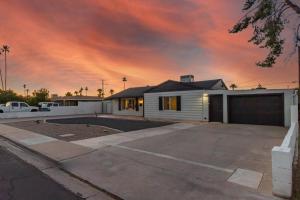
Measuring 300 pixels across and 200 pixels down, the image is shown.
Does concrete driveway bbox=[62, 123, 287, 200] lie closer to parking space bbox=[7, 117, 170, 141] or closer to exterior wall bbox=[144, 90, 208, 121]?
parking space bbox=[7, 117, 170, 141]

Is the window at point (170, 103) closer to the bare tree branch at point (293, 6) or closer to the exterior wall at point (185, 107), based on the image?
the exterior wall at point (185, 107)

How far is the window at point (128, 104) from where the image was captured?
1020 inches

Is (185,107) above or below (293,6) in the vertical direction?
below

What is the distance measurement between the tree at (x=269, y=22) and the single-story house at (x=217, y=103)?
7.34 meters

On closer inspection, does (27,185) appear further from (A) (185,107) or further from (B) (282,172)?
(A) (185,107)

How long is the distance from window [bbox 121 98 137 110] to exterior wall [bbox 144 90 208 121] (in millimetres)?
3992

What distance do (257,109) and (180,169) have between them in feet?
40.0

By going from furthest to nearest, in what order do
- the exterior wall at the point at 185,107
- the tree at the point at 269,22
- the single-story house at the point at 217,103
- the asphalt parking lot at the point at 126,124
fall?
the exterior wall at the point at 185,107
the asphalt parking lot at the point at 126,124
the single-story house at the point at 217,103
the tree at the point at 269,22

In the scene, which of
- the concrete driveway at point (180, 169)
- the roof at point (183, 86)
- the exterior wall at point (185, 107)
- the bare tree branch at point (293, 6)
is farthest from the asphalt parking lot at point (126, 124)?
the bare tree branch at point (293, 6)

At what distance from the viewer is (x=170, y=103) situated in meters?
20.6

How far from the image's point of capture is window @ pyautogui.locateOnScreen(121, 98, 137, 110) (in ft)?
85.0

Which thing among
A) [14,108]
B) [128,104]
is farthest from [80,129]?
[14,108]

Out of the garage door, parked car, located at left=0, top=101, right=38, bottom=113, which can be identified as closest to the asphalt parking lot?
the garage door

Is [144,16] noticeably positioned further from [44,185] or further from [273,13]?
[44,185]
